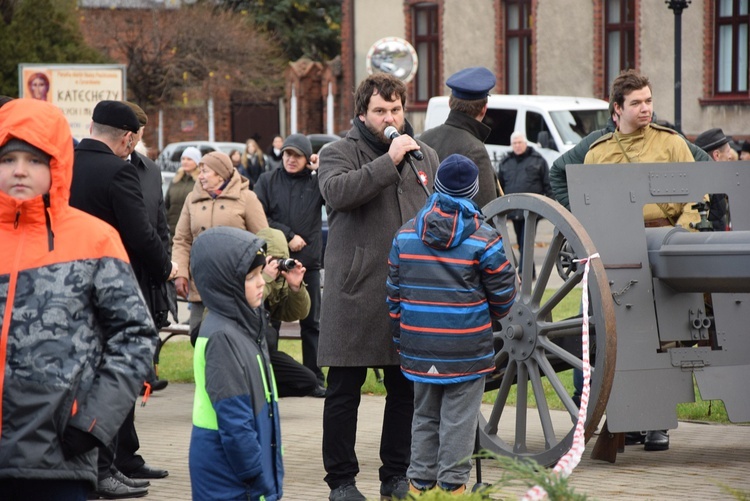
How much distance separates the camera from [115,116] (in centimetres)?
617

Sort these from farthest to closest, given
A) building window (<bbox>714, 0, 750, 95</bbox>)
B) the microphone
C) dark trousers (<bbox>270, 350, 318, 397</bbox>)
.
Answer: building window (<bbox>714, 0, 750, 95</bbox>)
dark trousers (<bbox>270, 350, 318, 397</bbox>)
the microphone

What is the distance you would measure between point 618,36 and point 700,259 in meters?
25.0

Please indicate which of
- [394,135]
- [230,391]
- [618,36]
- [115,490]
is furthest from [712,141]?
[618,36]

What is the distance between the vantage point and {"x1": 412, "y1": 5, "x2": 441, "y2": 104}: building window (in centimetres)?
3403

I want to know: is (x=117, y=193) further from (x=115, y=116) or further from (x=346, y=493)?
(x=346, y=493)

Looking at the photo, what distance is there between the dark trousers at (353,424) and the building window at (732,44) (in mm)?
23714

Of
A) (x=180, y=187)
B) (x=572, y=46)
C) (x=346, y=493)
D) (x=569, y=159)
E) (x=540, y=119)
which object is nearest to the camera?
(x=346, y=493)

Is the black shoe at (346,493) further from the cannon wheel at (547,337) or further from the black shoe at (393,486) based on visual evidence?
the cannon wheel at (547,337)

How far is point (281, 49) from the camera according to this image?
44.6 metres

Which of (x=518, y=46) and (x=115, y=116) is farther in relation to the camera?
(x=518, y=46)

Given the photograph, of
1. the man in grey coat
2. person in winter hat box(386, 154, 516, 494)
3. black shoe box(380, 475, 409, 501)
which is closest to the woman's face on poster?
the man in grey coat

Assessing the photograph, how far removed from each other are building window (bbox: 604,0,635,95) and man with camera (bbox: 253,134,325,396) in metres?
21.2

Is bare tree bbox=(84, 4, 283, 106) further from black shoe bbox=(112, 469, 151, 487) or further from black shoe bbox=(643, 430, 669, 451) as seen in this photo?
black shoe bbox=(112, 469, 151, 487)

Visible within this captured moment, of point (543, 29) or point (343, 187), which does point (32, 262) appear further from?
point (543, 29)
